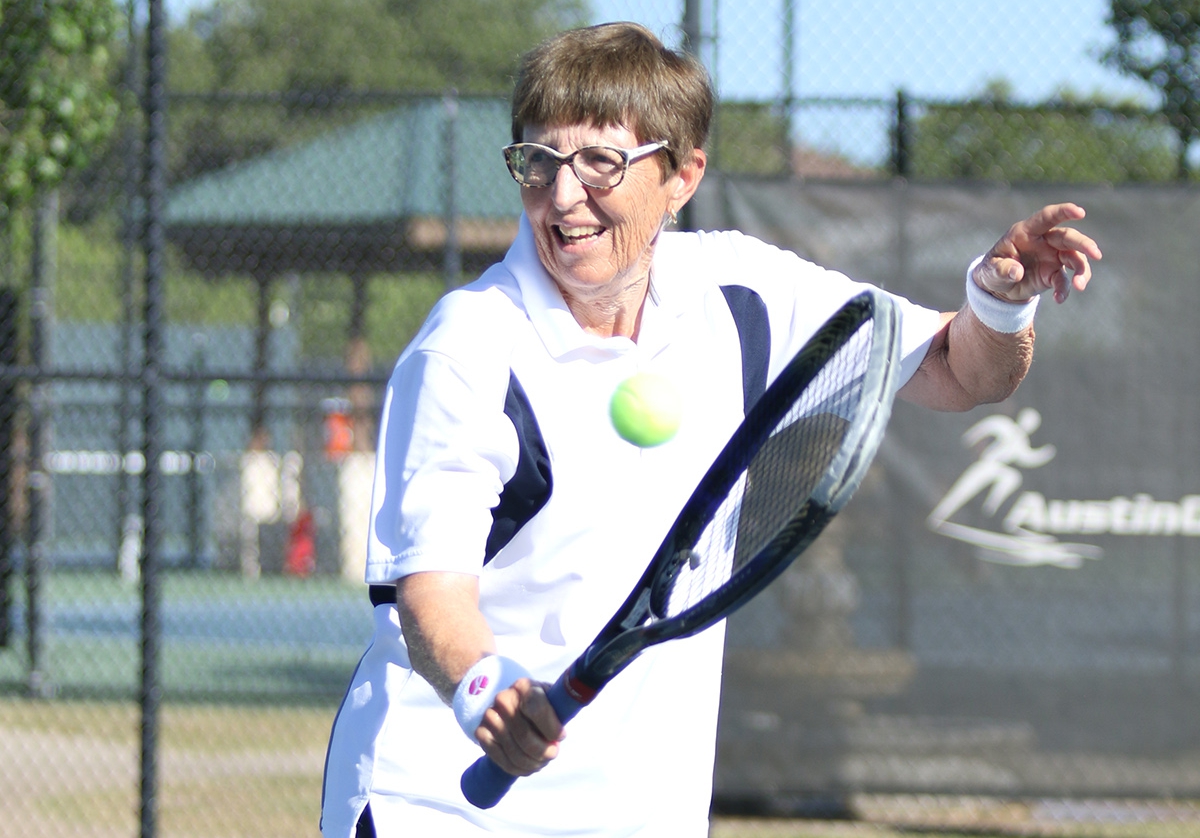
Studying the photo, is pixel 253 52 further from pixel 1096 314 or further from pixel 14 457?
pixel 1096 314

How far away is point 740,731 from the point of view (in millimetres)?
5027

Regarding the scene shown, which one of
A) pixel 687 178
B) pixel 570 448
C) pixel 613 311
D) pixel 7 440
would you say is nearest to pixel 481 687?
pixel 570 448

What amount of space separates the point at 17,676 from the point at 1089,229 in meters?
6.52

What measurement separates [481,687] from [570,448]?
18.3 inches

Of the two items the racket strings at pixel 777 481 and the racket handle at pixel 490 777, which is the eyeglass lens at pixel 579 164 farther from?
the racket handle at pixel 490 777

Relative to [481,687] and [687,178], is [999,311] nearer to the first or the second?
[687,178]

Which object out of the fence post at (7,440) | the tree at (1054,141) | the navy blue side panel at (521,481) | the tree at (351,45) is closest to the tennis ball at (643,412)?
the navy blue side panel at (521,481)

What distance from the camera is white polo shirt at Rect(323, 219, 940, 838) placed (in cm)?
196

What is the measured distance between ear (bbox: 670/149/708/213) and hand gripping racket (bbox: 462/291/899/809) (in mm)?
447

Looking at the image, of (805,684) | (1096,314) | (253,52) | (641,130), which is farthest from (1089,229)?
(253,52)

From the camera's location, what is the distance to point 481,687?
5.52 feet

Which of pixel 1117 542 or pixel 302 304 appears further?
pixel 302 304

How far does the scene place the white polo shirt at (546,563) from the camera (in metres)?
1.96

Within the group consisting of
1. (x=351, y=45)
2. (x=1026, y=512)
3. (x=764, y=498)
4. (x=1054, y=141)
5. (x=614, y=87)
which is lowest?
(x=1026, y=512)
